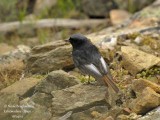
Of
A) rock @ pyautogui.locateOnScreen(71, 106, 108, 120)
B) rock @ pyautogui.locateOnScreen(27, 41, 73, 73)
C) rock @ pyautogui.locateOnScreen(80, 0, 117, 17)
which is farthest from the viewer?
rock @ pyautogui.locateOnScreen(80, 0, 117, 17)

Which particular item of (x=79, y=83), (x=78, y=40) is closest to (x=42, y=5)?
(x=78, y=40)

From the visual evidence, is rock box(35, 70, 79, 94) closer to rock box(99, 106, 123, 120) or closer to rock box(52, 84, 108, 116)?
rock box(52, 84, 108, 116)

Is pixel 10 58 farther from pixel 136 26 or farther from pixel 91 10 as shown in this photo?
pixel 91 10

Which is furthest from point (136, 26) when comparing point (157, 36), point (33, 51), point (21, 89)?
point (21, 89)

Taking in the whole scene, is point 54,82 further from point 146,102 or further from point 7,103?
point 146,102

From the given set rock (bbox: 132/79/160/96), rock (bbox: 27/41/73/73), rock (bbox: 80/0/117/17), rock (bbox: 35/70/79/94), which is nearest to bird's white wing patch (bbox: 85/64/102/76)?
rock (bbox: 35/70/79/94)

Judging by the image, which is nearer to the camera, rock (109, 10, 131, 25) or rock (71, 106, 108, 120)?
rock (71, 106, 108, 120)

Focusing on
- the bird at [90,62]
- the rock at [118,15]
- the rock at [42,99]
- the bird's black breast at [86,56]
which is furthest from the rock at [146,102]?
the rock at [118,15]
